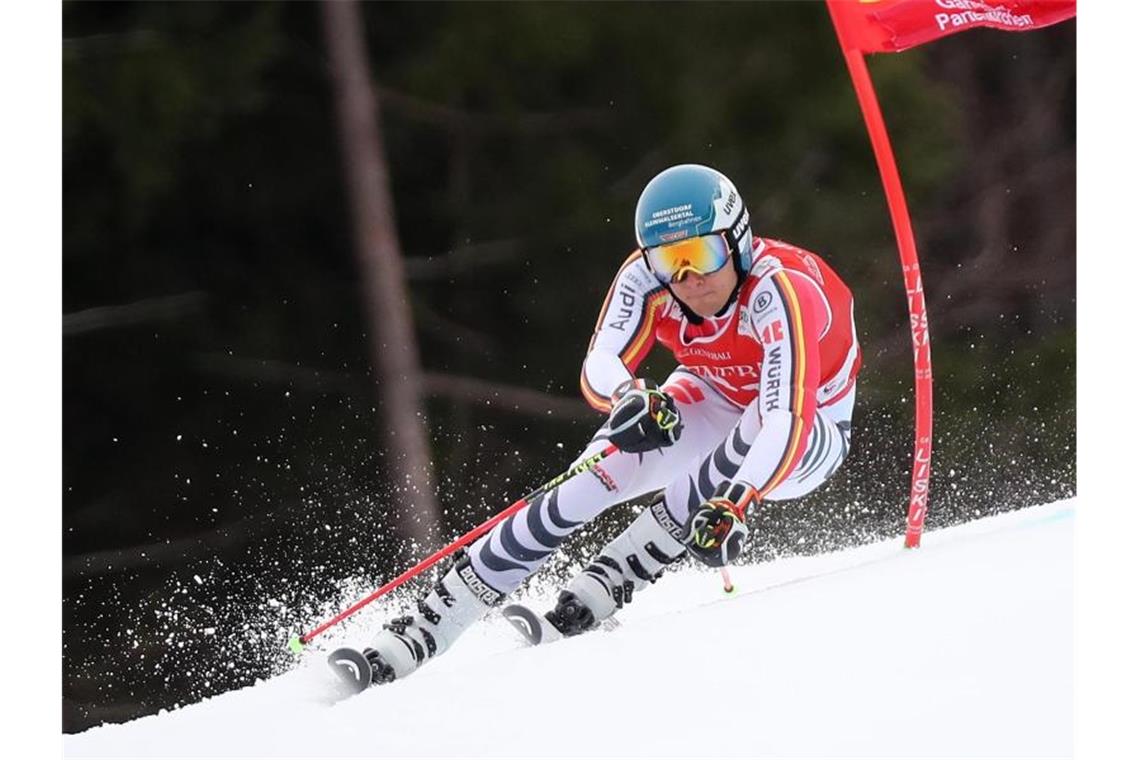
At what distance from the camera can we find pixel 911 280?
3.96m

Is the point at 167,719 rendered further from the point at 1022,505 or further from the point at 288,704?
the point at 1022,505

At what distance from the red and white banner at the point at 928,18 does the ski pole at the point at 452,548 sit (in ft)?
3.85

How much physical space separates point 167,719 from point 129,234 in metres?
1.60

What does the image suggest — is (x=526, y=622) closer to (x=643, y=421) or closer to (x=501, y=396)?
(x=643, y=421)

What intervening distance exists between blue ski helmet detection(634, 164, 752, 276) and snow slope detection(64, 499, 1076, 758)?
0.76 metres

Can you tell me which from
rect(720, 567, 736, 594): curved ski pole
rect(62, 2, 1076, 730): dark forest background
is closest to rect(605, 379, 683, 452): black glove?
rect(62, 2, 1076, 730): dark forest background

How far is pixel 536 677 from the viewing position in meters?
3.25

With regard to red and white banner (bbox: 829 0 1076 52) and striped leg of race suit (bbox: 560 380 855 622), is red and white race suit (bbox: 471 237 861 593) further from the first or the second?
red and white banner (bbox: 829 0 1076 52)

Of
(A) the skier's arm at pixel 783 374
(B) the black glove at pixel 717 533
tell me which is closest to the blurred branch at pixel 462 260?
(A) the skier's arm at pixel 783 374

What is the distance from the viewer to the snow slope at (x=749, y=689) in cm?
297

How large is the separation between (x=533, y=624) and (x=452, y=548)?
0.80 feet

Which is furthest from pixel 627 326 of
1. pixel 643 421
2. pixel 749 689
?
pixel 749 689

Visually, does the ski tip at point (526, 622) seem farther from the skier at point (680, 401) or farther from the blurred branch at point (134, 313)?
the blurred branch at point (134, 313)
